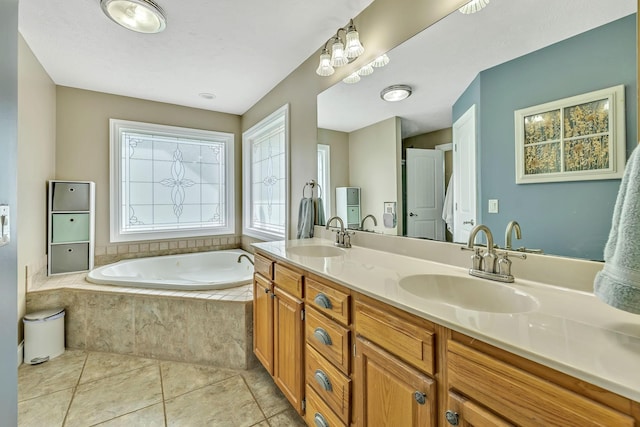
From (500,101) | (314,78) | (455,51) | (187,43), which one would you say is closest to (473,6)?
(455,51)

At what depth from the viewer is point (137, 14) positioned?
1760 mm

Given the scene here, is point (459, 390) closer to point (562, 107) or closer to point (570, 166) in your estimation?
point (570, 166)

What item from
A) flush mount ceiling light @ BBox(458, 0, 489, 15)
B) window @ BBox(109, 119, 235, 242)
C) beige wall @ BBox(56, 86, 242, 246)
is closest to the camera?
flush mount ceiling light @ BBox(458, 0, 489, 15)

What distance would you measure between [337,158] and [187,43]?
143 cm

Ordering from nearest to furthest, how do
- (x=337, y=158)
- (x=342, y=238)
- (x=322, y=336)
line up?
(x=322, y=336) → (x=342, y=238) → (x=337, y=158)

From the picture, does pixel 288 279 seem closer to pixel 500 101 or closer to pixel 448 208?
pixel 448 208

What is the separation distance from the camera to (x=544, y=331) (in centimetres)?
64

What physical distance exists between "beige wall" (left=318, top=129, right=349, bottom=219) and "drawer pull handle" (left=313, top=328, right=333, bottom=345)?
3.24 feet

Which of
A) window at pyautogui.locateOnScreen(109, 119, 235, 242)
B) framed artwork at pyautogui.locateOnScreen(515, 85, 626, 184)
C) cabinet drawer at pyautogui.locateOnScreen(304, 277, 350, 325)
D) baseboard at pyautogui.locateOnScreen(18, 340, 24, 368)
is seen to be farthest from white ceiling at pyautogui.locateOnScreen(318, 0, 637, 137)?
baseboard at pyautogui.locateOnScreen(18, 340, 24, 368)

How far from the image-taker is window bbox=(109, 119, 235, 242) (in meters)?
3.12

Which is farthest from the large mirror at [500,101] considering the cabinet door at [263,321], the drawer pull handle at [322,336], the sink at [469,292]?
the cabinet door at [263,321]

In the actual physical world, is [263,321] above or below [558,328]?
below

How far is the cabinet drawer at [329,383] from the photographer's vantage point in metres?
1.10

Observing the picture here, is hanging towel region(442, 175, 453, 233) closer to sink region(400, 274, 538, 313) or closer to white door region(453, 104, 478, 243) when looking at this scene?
white door region(453, 104, 478, 243)
